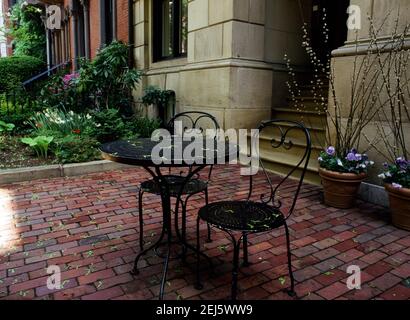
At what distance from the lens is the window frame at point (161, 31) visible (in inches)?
301

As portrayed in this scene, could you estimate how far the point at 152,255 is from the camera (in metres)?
2.58

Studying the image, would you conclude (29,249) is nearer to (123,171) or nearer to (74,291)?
(74,291)

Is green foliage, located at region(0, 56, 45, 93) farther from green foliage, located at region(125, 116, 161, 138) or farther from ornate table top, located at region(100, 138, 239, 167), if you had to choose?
ornate table top, located at region(100, 138, 239, 167)

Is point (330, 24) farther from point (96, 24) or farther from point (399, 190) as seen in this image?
point (96, 24)

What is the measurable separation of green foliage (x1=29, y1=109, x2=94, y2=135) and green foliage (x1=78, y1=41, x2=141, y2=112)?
975 mm

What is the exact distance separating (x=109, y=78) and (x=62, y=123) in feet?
5.20

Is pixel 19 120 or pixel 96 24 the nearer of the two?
pixel 19 120

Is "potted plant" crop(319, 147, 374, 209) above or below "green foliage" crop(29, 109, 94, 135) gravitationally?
below

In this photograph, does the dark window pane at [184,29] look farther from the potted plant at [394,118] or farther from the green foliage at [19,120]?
the potted plant at [394,118]

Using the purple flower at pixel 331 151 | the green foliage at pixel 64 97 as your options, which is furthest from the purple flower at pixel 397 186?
the green foliage at pixel 64 97

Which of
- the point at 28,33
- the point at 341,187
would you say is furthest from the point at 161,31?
the point at 28,33

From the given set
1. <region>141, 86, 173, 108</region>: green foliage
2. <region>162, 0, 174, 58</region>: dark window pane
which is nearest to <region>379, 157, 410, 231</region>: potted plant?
<region>141, 86, 173, 108</region>: green foliage

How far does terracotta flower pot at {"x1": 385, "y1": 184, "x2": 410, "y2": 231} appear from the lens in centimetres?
302

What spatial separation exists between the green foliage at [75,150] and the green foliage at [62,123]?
1.91ft
